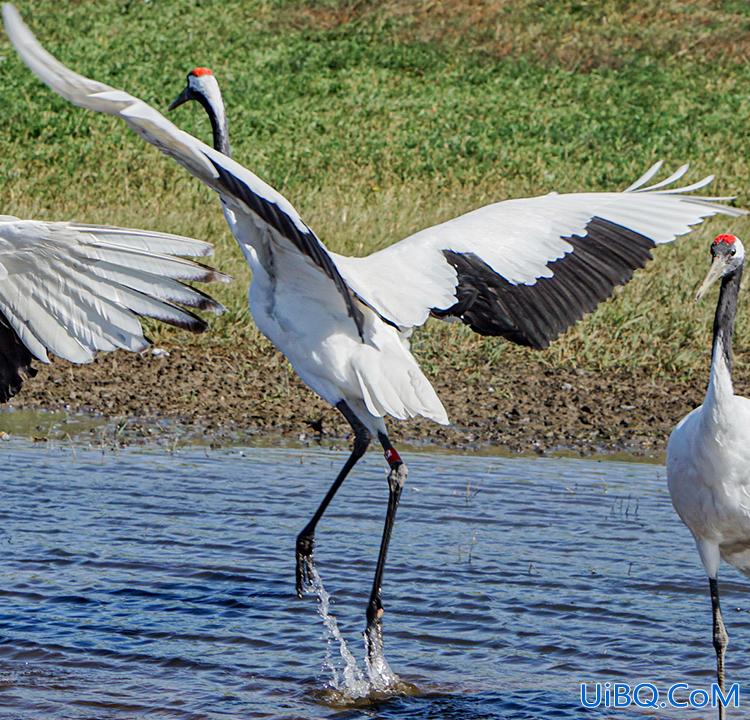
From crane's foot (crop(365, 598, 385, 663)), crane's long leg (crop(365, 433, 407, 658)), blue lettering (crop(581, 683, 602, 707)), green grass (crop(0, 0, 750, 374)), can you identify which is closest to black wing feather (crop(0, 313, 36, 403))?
crane's long leg (crop(365, 433, 407, 658))

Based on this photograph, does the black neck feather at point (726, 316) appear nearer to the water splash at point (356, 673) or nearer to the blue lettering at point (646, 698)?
the blue lettering at point (646, 698)

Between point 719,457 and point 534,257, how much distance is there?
41.8 inches

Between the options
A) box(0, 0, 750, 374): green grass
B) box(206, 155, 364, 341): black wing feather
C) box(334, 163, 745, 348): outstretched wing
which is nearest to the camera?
box(206, 155, 364, 341): black wing feather

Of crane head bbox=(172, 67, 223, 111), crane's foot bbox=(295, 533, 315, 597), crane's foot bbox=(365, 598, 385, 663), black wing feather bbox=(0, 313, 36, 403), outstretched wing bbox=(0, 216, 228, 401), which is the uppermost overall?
crane head bbox=(172, 67, 223, 111)

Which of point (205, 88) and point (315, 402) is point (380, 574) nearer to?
point (205, 88)

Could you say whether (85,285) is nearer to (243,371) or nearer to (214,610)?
(214,610)

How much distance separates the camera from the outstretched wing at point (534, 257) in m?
4.54

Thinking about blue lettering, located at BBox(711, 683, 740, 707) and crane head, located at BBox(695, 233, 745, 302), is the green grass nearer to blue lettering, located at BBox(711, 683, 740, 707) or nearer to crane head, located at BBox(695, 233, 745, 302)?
crane head, located at BBox(695, 233, 745, 302)

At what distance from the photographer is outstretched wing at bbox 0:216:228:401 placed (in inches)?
162

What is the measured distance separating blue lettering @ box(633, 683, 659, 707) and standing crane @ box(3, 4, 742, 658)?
80 cm

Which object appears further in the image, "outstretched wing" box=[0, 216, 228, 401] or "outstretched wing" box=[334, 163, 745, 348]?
"outstretched wing" box=[334, 163, 745, 348]

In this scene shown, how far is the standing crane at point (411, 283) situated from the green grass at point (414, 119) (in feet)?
9.10

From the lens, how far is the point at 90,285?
430 cm

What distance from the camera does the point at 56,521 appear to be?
5.47 meters
